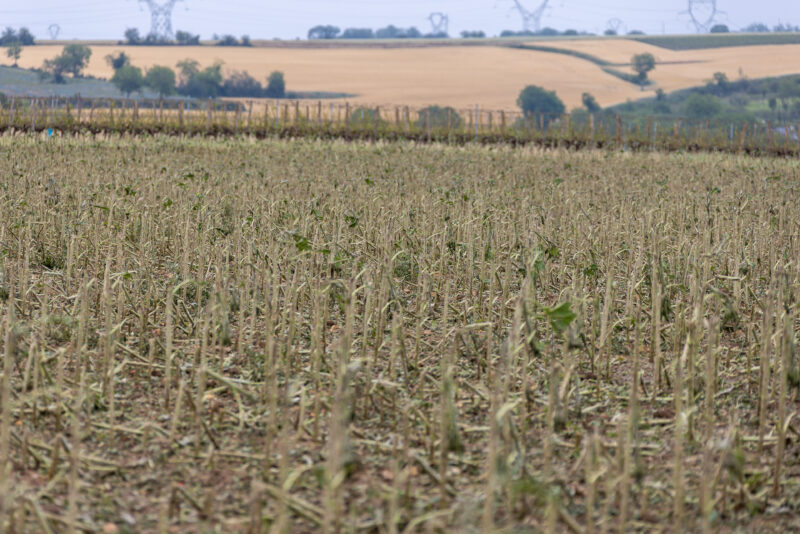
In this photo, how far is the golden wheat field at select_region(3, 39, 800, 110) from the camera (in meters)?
91.2

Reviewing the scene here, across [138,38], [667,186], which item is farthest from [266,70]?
[667,186]

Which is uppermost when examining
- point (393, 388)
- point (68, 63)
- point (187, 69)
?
point (68, 63)

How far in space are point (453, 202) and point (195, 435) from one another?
17.8ft

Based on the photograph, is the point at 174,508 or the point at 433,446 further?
the point at 433,446

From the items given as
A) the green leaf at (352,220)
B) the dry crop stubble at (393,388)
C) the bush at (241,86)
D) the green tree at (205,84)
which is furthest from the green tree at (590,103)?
the green leaf at (352,220)

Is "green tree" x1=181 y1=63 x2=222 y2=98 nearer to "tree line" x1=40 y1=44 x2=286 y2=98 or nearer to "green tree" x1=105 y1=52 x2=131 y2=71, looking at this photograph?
"tree line" x1=40 y1=44 x2=286 y2=98

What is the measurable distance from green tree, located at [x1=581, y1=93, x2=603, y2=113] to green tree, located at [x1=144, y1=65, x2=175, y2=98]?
4419 cm

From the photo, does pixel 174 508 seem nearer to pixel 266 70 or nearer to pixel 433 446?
pixel 433 446

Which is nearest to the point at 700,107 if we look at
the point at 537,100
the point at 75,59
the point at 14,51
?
the point at 537,100

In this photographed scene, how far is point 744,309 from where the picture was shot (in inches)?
217

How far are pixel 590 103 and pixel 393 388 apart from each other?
91.6 m

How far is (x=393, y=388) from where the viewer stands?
12.6ft

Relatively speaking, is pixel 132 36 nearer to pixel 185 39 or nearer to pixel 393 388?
pixel 185 39

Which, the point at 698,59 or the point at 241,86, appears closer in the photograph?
the point at 241,86
